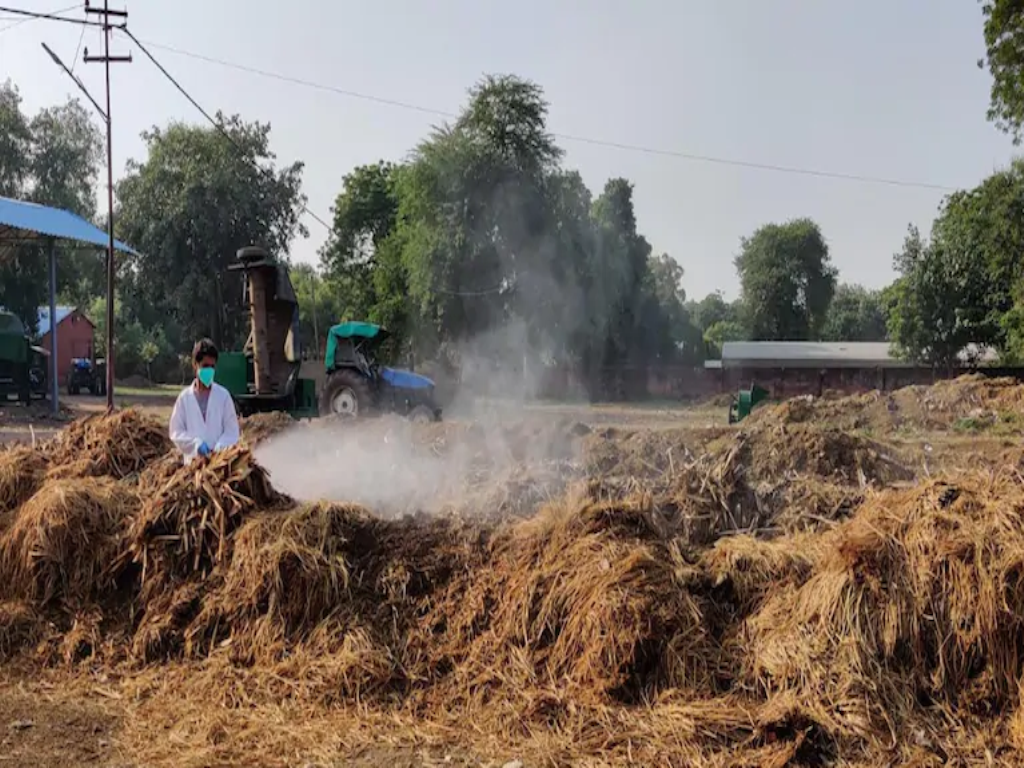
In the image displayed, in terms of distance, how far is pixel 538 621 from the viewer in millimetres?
4047

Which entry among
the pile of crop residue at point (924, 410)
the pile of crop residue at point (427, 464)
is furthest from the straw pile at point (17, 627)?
the pile of crop residue at point (924, 410)

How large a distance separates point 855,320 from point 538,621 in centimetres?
7612

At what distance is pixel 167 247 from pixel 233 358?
19.0 m

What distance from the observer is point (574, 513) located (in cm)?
455

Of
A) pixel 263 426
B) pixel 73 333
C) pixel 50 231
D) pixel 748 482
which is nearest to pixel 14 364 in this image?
pixel 50 231

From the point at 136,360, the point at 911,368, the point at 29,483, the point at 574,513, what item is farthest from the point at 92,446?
the point at 136,360

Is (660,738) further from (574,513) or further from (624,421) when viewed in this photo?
(624,421)

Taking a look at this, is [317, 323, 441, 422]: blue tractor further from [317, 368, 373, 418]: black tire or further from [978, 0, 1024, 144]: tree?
[978, 0, 1024, 144]: tree

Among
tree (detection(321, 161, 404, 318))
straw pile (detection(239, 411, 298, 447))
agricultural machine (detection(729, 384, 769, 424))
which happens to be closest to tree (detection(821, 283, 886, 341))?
tree (detection(321, 161, 404, 318))

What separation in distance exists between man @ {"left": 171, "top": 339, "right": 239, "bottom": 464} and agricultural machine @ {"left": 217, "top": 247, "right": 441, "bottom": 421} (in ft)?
24.5

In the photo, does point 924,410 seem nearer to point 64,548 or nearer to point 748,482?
point 748,482

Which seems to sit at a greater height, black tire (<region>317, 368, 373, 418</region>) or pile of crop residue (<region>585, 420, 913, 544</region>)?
black tire (<region>317, 368, 373, 418</region>)

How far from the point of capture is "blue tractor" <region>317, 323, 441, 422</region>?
14.4m

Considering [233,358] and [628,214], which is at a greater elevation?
[628,214]
